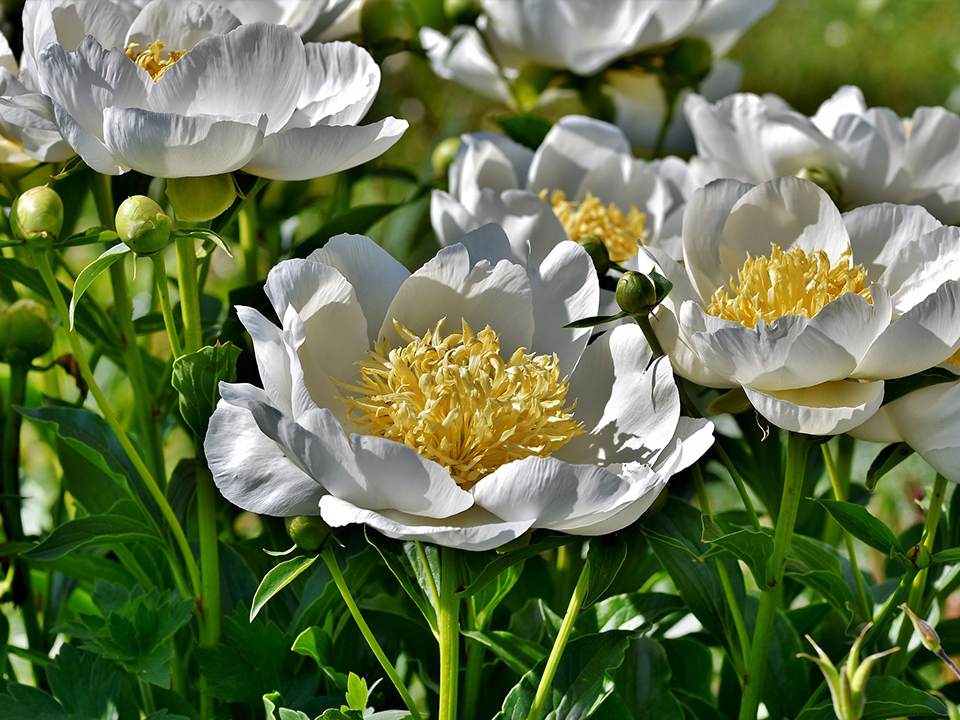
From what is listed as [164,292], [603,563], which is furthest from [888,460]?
[164,292]

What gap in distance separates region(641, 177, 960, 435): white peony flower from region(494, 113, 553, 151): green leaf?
0.97ft

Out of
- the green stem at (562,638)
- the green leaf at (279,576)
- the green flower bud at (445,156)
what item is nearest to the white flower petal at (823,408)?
the green stem at (562,638)

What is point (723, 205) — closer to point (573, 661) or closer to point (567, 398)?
point (567, 398)

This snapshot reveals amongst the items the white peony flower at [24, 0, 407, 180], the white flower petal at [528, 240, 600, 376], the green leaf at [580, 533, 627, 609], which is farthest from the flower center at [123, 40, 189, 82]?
the green leaf at [580, 533, 627, 609]

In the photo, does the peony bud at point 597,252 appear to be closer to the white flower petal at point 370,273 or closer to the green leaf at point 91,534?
the white flower petal at point 370,273

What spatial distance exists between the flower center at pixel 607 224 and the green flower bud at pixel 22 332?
1.15ft

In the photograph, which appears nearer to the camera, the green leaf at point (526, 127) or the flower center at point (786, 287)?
the flower center at point (786, 287)

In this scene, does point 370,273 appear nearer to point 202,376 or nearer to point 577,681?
point 202,376

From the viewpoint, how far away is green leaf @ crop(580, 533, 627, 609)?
0.42 metres

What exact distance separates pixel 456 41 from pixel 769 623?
0.58m

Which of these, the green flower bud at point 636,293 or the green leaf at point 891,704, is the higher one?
the green flower bud at point 636,293

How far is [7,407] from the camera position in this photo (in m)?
0.65

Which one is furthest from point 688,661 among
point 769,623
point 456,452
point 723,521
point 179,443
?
point 179,443

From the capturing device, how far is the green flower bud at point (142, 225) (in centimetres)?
43
